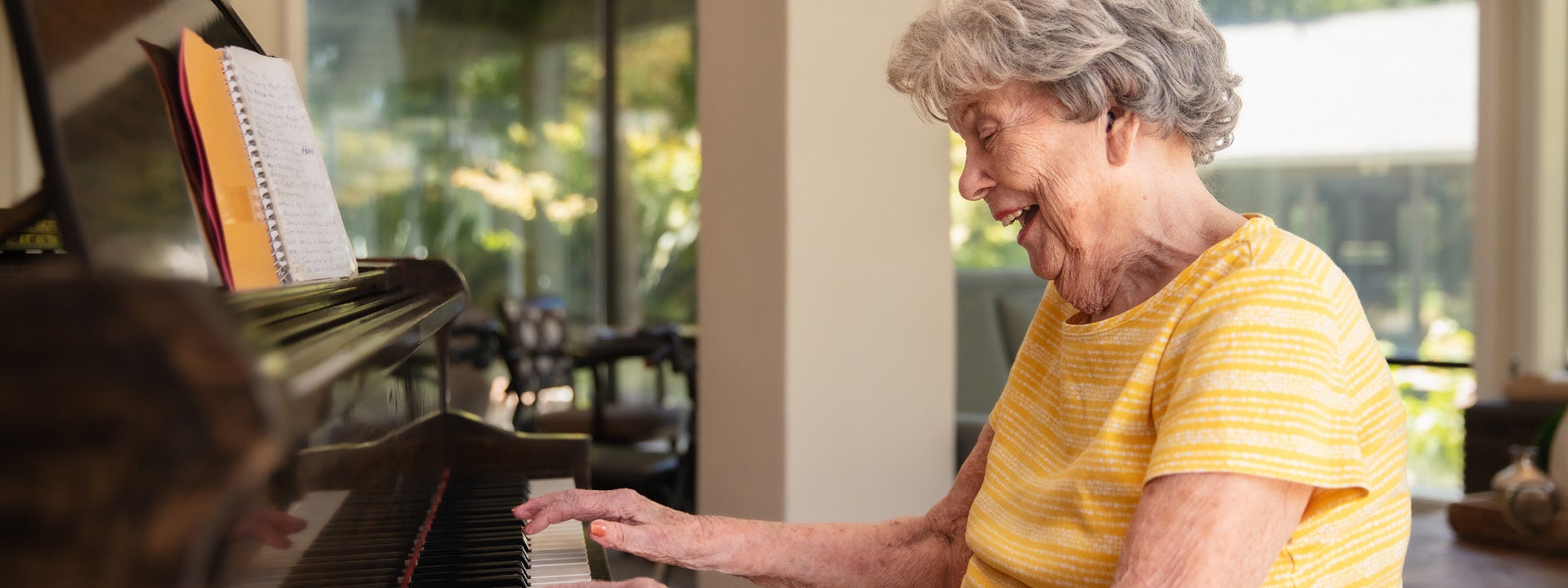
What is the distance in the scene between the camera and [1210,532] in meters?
0.91

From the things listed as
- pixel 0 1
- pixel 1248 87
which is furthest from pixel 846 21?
pixel 1248 87

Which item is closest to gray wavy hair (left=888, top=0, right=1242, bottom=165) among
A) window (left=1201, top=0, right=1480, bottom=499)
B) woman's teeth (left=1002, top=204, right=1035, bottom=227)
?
woman's teeth (left=1002, top=204, right=1035, bottom=227)

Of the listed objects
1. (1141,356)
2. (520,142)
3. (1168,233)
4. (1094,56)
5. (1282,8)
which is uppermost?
(1282,8)

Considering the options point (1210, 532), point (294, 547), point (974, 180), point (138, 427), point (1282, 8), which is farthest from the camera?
point (1282, 8)

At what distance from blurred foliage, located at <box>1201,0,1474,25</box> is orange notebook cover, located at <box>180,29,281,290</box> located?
4.87 metres

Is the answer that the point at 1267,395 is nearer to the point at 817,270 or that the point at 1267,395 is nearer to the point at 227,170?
the point at 227,170

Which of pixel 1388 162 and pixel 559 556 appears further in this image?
pixel 1388 162

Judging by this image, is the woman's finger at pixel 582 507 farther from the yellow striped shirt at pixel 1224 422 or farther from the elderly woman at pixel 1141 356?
the yellow striped shirt at pixel 1224 422

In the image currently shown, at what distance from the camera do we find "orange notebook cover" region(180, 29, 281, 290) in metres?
1.05

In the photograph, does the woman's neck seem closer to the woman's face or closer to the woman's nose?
the woman's face

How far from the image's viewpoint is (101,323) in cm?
46

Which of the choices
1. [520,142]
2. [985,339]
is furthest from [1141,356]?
[520,142]

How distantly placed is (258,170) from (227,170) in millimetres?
55

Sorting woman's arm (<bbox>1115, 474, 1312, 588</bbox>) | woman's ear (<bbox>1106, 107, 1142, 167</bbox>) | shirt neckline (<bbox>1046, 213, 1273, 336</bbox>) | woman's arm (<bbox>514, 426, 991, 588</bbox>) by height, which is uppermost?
woman's ear (<bbox>1106, 107, 1142, 167</bbox>)
